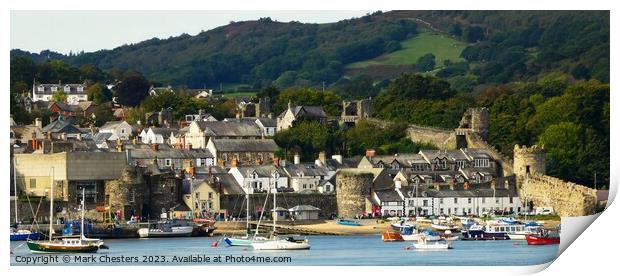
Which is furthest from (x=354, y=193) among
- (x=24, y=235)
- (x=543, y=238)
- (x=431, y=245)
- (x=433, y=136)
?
(x=433, y=136)

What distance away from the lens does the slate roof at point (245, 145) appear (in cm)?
4781

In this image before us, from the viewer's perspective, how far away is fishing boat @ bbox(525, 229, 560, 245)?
120ft

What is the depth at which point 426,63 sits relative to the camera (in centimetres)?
7681

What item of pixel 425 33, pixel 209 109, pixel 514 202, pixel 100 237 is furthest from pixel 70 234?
pixel 425 33

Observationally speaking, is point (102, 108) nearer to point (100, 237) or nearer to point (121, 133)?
point (121, 133)

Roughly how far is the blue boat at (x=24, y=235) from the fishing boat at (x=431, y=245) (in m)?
6.16

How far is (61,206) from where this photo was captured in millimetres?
40250

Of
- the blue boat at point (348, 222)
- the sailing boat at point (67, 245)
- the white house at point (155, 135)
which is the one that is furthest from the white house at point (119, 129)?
the sailing boat at point (67, 245)

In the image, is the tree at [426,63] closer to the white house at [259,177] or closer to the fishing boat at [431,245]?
the white house at [259,177]

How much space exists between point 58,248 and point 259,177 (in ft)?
35.3

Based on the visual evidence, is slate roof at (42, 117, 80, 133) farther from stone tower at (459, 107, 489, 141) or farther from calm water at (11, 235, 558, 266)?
calm water at (11, 235, 558, 266)

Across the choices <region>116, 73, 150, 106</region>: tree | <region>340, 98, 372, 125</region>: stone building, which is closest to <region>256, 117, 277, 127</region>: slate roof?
<region>340, 98, 372, 125</region>: stone building

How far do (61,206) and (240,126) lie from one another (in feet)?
38.2

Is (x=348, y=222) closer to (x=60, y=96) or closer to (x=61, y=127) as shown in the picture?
(x=61, y=127)
